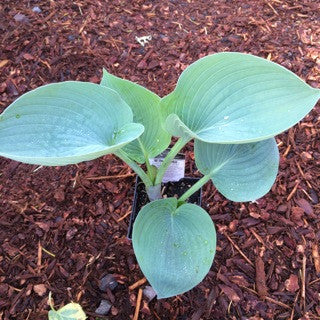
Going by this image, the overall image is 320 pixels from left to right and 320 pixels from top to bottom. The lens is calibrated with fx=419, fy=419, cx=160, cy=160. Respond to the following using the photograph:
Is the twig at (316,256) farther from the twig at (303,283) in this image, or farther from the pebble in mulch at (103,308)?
the pebble in mulch at (103,308)

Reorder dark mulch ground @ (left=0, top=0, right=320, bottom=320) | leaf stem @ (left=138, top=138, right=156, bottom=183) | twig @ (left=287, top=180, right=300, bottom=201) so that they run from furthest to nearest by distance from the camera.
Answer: twig @ (left=287, top=180, right=300, bottom=201)
dark mulch ground @ (left=0, top=0, right=320, bottom=320)
leaf stem @ (left=138, top=138, right=156, bottom=183)

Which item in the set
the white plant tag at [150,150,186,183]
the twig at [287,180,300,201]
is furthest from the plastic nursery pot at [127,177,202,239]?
the twig at [287,180,300,201]

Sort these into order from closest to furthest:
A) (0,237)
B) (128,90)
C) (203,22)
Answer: (128,90)
(0,237)
(203,22)

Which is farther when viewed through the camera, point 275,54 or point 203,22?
point 203,22

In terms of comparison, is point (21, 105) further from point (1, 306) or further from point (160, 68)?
point (160, 68)

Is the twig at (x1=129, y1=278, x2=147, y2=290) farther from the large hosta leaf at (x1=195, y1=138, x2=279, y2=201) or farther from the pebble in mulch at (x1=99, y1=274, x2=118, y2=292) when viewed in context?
the large hosta leaf at (x1=195, y1=138, x2=279, y2=201)

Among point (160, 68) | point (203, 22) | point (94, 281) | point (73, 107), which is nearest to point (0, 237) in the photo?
point (94, 281)

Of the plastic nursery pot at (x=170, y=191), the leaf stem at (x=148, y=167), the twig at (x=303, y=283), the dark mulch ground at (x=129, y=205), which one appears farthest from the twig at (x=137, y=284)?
the twig at (x=303, y=283)
